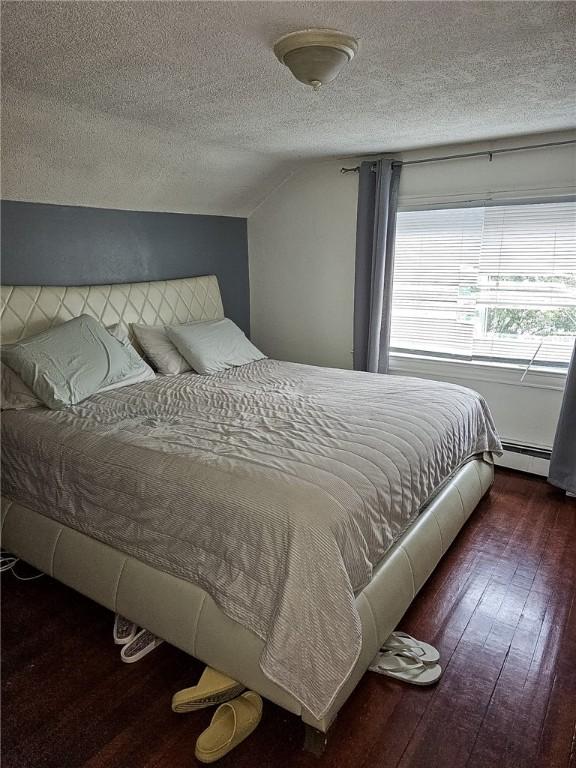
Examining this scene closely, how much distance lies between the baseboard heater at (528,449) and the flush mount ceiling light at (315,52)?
2667 millimetres

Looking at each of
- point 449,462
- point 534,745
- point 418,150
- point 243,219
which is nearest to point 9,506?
point 449,462

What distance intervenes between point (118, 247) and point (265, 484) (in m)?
2.36

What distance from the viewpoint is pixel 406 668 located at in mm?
1868

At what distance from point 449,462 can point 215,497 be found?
1.30 metres

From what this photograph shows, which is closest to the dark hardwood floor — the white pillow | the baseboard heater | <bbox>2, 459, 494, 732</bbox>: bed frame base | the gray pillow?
<bbox>2, 459, 494, 732</bbox>: bed frame base

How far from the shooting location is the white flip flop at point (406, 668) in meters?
1.82

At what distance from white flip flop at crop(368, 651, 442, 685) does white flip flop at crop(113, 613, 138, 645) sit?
2.97ft

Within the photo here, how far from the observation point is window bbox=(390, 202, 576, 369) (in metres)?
3.28

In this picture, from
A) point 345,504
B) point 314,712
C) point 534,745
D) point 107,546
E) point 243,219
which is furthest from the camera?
point 243,219

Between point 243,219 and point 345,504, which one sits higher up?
point 243,219

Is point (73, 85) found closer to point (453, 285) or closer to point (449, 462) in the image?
point (449, 462)

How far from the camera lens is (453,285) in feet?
12.1

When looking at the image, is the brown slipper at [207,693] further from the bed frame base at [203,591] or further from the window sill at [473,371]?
the window sill at [473,371]

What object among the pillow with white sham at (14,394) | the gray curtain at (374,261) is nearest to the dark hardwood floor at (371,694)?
the pillow with white sham at (14,394)
